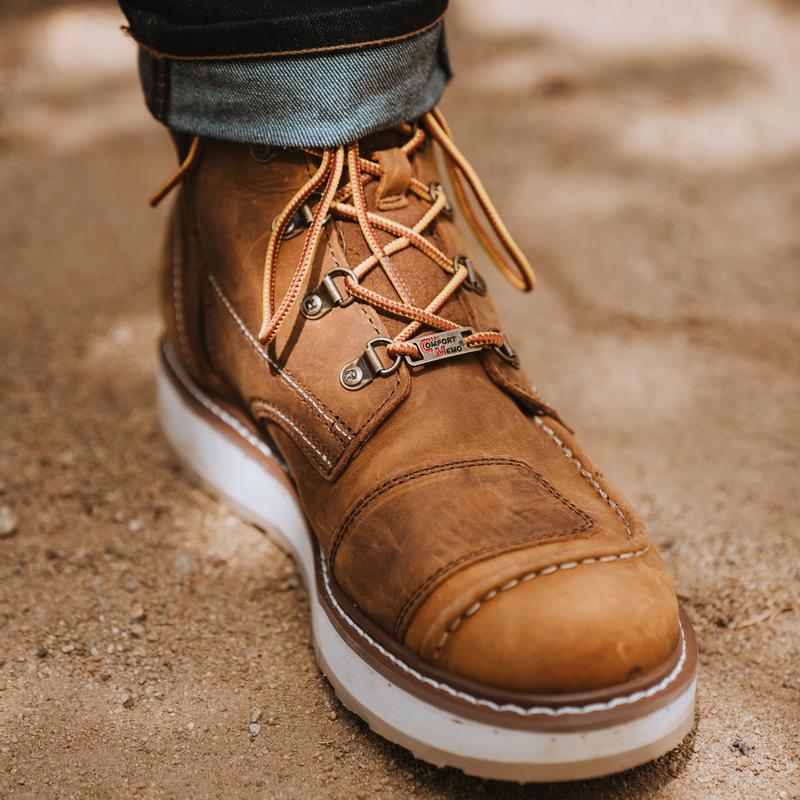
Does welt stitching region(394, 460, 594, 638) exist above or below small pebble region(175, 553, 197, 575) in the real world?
above

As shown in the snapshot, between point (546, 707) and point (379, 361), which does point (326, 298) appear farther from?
point (546, 707)

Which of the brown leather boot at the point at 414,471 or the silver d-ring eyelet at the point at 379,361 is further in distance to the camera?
the silver d-ring eyelet at the point at 379,361

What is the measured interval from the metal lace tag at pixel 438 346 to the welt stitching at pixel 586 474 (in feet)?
0.43

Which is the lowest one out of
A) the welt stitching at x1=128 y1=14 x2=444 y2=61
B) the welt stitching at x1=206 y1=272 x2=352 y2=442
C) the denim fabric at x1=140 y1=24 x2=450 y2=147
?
the welt stitching at x1=206 y1=272 x2=352 y2=442

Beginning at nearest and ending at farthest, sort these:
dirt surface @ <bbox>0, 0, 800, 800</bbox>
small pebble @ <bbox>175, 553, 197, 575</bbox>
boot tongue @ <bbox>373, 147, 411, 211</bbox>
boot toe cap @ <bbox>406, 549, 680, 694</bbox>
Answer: boot toe cap @ <bbox>406, 549, 680, 694</bbox> < dirt surface @ <bbox>0, 0, 800, 800</bbox> < boot tongue @ <bbox>373, 147, 411, 211</bbox> < small pebble @ <bbox>175, 553, 197, 575</bbox>

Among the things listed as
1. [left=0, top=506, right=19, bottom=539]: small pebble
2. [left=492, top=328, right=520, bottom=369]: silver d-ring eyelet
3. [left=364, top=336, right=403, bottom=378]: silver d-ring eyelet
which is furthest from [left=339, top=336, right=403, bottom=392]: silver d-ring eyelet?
[left=0, top=506, right=19, bottom=539]: small pebble

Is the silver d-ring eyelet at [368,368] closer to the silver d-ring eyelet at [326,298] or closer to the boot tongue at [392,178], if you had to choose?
the silver d-ring eyelet at [326,298]

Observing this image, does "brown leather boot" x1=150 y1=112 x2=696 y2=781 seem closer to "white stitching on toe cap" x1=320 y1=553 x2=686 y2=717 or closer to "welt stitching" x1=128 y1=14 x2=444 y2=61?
"white stitching on toe cap" x1=320 y1=553 x2=686 y2=717

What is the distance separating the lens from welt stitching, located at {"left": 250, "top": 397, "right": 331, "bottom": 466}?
38.7 inches

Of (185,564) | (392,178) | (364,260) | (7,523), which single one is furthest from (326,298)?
(7,523)

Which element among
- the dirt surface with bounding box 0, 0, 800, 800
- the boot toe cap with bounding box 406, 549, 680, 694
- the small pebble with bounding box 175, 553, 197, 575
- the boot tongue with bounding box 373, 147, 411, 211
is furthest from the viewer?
the small pebble with bounding box 175, 553, 197, 575

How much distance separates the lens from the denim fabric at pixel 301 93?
95 centimetres

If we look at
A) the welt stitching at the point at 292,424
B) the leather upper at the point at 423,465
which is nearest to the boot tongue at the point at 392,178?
the leather upper at the point at 423,465

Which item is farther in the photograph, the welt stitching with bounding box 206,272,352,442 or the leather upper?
the welt stitching with bounding box 206,272,352,442
